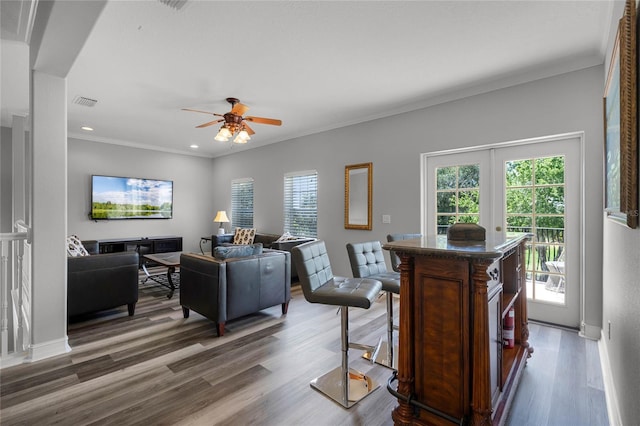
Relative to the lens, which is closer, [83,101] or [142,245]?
[83,101]

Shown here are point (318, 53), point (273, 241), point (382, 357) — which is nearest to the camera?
point (382, 357)

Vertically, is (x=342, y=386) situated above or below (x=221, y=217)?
below

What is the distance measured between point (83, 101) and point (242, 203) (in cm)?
365

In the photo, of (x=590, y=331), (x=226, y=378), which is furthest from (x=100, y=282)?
(x=590, y=331)

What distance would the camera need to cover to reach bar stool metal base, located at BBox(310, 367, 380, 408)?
1990mm

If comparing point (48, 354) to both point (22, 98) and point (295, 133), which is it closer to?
point (22, 98)

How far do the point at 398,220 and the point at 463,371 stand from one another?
302cm

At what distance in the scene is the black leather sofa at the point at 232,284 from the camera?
298 cm

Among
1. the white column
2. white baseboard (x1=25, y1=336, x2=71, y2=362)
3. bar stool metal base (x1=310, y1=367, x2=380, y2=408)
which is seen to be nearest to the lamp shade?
the white column

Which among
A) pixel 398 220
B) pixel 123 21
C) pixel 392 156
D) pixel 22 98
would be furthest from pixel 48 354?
pixel 392 156

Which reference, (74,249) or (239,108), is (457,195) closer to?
(239,108)

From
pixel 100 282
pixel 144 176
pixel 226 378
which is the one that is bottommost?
pixel 226 378

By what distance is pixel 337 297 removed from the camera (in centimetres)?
189

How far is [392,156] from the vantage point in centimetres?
447
